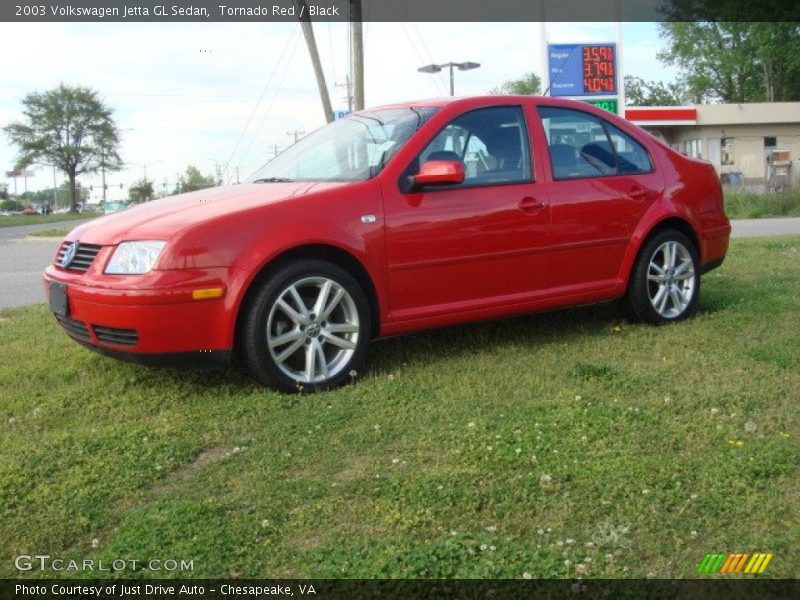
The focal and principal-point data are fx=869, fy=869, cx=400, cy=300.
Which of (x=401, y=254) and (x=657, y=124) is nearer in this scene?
(x=401, y=254)

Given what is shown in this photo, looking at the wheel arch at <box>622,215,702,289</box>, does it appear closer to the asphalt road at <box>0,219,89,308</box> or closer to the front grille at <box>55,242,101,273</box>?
the front grille at <box>55,242,101,273</box>

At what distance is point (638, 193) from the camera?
19.4 feet

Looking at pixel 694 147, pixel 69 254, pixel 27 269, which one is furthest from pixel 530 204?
pixel 694 147

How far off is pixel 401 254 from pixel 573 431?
1.57 m

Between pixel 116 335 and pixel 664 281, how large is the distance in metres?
3.70

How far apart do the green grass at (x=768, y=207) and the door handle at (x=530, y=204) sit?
744 inches

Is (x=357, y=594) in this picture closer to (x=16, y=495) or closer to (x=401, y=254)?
(x=16, y=495)

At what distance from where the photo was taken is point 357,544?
9.48ft

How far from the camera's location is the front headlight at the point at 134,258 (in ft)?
14.3

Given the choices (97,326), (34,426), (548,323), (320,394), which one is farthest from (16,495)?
(548,323)

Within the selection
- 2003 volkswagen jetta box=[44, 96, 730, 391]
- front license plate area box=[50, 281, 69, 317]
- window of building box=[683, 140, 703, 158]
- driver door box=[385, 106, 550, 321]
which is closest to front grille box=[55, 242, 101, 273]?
2003 volkswagen jetta box=[44, 96, 730, 391]

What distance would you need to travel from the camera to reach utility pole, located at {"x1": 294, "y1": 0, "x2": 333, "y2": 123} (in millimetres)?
18547

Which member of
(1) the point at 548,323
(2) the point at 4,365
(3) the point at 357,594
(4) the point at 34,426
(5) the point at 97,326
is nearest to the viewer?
(3) the point at 357,594

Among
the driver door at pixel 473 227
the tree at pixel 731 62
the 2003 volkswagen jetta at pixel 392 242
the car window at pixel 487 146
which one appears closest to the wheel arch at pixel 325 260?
the 2003 volkswagen jetta at pixel 392 242
